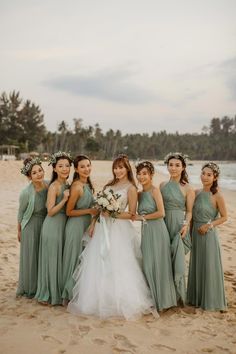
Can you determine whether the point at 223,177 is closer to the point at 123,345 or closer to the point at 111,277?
the point at 111,277

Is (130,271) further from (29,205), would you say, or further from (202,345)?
(29,205)

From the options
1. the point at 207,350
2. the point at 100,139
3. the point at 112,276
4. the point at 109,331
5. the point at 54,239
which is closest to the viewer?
the point at 207,350

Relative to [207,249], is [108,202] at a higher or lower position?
higher

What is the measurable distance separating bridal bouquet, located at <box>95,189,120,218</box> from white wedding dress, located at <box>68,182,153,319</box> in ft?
0.83

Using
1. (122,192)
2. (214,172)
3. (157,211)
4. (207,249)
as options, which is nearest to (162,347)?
(207,249)

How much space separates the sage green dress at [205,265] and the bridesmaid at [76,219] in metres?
1.53

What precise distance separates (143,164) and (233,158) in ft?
510

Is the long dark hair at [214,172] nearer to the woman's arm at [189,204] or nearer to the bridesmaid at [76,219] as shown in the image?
the woman's arm at [189,204]

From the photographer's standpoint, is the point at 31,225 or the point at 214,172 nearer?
the point at 214,172

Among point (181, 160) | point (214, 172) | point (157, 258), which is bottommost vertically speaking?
point (157, 258)

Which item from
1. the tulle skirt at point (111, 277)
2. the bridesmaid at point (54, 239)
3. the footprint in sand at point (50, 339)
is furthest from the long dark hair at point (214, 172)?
the footprint in sand at point (50, 339)

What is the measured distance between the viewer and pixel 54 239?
5234 mm

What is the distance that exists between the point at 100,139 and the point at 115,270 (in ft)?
376

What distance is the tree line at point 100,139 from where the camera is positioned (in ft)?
231
